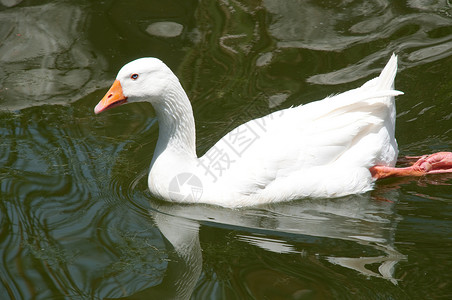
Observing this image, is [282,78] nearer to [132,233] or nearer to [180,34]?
[180,34]

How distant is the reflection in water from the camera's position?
8539 millimetres

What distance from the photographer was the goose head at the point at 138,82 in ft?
19.5

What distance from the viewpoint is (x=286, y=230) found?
5836 mm

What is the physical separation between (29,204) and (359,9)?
628 centimetres

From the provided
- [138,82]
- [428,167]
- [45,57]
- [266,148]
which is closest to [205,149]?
[266,148]

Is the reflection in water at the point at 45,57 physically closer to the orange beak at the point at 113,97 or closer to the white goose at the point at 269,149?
the orange beak at the point at 113,97

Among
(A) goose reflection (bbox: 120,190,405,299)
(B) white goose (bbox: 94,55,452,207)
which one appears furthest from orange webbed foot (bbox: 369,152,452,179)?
(A) goose reflection (bbox: 120,190,405,299)

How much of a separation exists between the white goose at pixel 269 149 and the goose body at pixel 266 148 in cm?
1

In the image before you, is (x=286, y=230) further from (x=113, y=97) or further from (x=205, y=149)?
(x=113, y=97)

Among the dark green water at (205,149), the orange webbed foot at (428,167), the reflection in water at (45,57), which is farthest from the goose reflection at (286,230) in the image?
the reflection in water at (45,57)

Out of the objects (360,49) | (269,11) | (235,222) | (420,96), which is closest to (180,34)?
(269,11)

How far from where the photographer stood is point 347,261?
5.23 m

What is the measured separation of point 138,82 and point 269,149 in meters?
1.47

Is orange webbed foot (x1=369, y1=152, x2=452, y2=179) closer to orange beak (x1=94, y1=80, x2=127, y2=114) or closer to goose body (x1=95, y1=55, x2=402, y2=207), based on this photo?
goose body (x1=95, y1=55, x2=402, y2=207)
